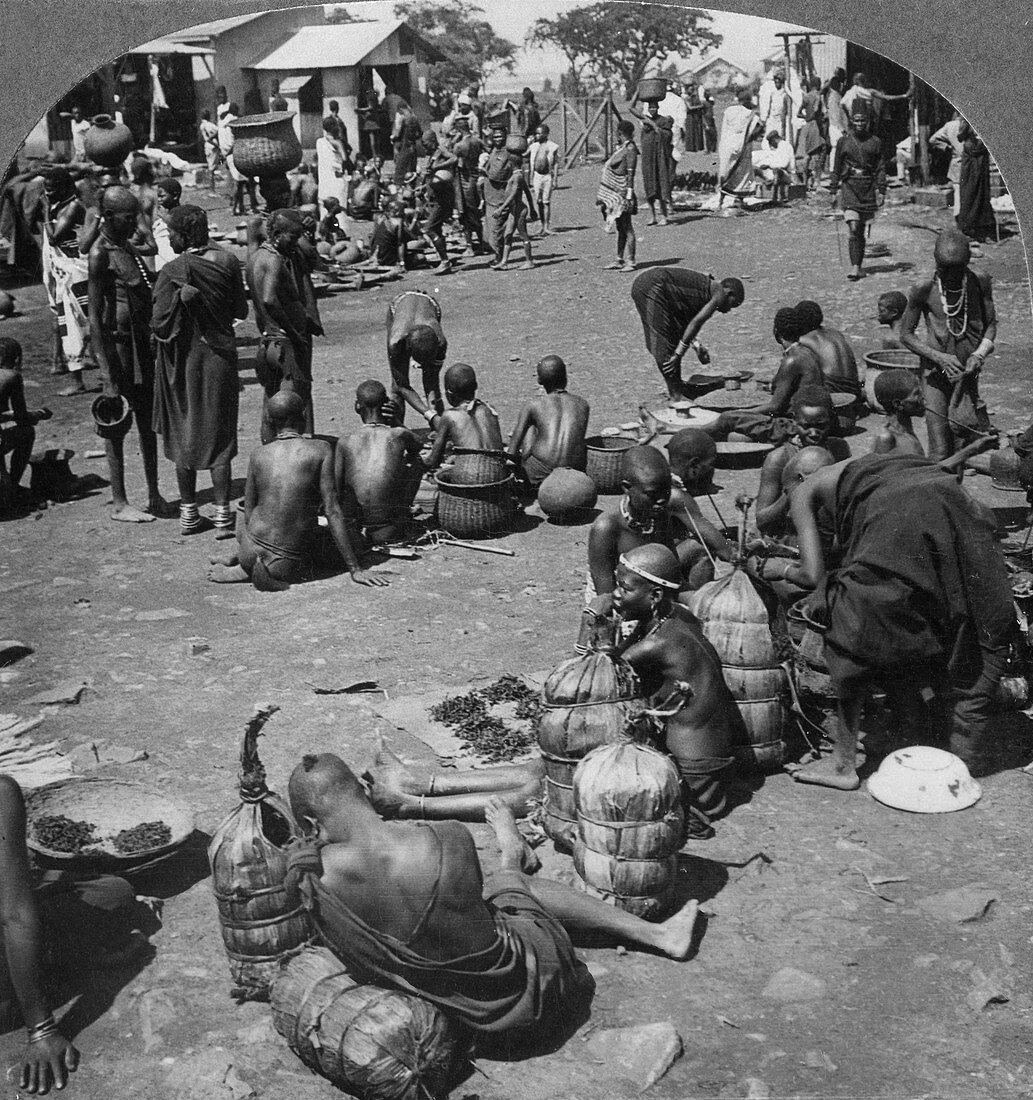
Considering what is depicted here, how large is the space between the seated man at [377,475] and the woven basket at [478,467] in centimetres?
25

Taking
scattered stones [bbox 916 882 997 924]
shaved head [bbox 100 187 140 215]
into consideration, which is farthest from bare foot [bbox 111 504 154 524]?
scattered stones [bbox 916 882 997 924]

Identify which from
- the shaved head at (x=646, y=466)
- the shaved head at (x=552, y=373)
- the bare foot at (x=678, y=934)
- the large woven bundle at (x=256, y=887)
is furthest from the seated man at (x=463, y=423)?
the bare foot at (x=678, y=934)

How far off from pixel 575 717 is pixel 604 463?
146 inches

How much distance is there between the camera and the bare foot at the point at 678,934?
474 cm

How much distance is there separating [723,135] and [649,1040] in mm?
6933

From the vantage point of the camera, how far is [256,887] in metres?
4.65

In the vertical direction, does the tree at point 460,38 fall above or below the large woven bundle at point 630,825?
above

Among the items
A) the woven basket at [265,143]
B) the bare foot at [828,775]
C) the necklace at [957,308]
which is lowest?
the bare foot at [828,775]

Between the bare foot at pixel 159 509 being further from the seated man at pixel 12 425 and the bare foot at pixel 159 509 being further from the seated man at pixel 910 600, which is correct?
the seated man at pixel 910 600

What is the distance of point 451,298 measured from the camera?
11492mm

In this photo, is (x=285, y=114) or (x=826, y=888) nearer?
(x=826, y=888)

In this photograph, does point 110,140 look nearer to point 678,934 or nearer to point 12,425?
point 12,425

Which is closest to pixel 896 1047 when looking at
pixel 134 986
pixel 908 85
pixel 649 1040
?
pixel 649 1040

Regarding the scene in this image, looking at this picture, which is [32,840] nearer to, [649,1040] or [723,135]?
[649,1040]
